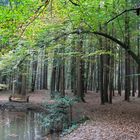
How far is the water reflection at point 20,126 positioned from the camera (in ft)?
44.9

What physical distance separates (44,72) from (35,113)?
1762cm

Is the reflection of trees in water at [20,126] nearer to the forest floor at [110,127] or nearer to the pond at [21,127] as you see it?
the pond at [21,127]

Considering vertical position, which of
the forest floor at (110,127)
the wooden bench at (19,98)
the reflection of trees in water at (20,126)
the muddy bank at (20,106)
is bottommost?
the reflection of trees in water at (20,126)


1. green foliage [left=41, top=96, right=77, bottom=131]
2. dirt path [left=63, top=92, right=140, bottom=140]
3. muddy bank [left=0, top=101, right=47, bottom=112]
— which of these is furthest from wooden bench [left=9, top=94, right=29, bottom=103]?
dirt path [left=63, top=92, right=140, bottom=140]

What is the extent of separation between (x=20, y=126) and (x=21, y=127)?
12.0 inches

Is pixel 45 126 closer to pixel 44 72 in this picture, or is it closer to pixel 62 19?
pixel 62 19

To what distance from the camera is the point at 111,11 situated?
1684cm

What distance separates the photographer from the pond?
13562 millimetres

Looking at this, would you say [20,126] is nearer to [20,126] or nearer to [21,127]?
[20,126]

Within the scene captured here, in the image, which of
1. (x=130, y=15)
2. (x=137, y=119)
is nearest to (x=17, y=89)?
(x=130, y=15)

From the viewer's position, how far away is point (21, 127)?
52.1ft

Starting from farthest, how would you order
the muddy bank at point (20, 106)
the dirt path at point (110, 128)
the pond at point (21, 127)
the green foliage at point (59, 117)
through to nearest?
the muddy bank at point (20, 106)
the green foliage at point (59, 117)
the pond at point (21, 127)
the dirt path at point (110, 128)

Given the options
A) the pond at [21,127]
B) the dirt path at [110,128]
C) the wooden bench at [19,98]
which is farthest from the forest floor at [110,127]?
the wooden bench at [19,98]

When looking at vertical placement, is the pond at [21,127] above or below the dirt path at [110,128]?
below
